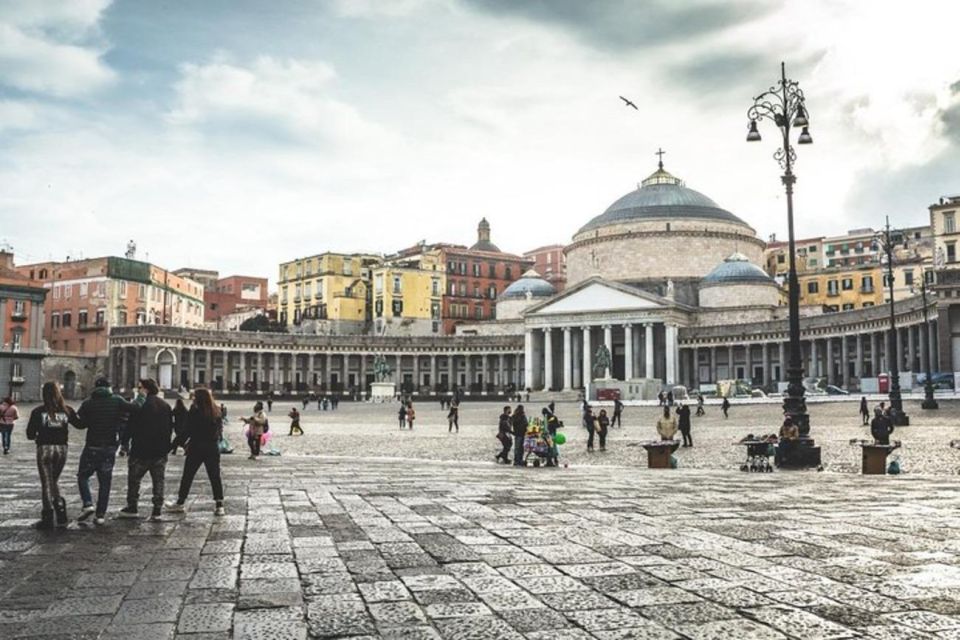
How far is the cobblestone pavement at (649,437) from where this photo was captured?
74.8 ft

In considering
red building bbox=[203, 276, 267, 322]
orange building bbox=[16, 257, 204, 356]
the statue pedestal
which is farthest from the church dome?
orange building bbox=[16, 257, 204, 356]

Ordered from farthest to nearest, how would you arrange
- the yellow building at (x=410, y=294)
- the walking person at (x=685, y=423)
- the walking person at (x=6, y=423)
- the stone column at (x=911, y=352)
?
the yellow building at (x=410, y=294), the stone column at (x=911, y=352), the walking person at (x=685, y=423), the walking person at (x=6, y=423)

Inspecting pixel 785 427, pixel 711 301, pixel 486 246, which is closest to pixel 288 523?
pixel 785 427

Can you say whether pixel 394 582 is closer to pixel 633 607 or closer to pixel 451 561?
pixel 451 561

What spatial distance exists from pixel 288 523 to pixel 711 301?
8210cm

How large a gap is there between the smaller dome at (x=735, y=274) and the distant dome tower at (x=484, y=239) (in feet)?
131

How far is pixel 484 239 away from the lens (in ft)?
423

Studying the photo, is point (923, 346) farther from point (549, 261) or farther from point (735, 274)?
point (549, 261)

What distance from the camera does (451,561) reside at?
27.1ft

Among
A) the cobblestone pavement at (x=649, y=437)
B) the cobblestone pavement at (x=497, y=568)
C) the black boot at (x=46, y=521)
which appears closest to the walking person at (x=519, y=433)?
the cobblestone pavement at (x=649, y=437)

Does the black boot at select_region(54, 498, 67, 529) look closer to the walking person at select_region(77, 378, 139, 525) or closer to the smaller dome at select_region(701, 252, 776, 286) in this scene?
the walking person at select_region(77, 378, 139, 525)

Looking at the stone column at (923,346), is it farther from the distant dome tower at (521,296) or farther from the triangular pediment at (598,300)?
the distant dome tower at (521,296)

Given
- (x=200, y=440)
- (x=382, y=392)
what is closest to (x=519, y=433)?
(x=200, y=440)

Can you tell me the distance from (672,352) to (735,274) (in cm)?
1165
